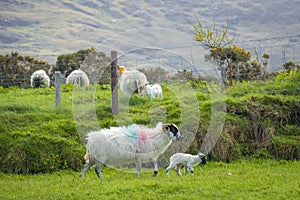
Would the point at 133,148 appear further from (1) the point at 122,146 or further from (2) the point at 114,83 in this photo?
(2) the point at 114,83

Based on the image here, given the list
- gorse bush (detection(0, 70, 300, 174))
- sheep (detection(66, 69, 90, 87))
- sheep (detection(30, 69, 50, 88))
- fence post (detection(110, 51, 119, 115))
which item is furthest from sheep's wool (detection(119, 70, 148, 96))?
sheep (detection(30, 69, 50, 88))

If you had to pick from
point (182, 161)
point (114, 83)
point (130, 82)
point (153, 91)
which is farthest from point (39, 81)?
point (182, 161)

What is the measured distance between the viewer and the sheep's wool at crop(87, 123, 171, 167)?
1358cm

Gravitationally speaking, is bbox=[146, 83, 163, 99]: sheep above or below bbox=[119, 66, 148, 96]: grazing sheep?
below

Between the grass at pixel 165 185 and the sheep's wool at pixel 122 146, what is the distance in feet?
1.53

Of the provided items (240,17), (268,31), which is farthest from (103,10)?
(268,31)

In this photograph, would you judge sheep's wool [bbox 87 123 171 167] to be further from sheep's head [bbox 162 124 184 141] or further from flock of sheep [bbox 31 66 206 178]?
sheep's head [bbox 162 124 184 141]

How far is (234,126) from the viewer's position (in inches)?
650

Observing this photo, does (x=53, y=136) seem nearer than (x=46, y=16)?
Yes

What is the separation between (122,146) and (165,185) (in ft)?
8.18

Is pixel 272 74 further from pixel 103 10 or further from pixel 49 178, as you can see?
pixel 103 10

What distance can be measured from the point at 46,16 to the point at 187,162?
185 metres

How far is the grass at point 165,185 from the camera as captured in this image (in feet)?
35.7

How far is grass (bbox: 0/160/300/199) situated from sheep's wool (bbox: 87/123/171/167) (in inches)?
18.3
